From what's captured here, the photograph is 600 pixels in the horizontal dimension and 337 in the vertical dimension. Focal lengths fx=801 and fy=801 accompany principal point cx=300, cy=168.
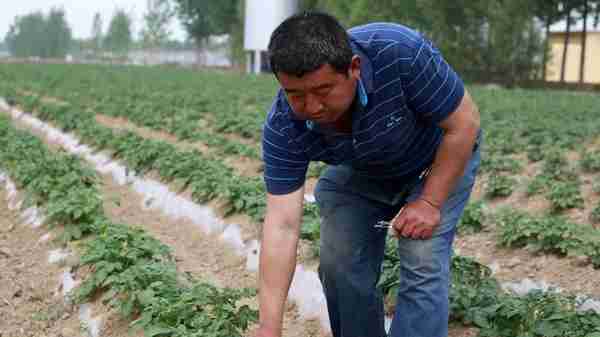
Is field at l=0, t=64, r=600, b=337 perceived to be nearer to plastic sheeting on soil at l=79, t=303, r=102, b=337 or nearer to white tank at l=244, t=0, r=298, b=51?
plastic sheeting on soil at l=79, t=303, r=102, b=337

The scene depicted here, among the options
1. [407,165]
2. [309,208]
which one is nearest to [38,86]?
[309,208]

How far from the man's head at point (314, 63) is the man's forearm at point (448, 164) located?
0.46m

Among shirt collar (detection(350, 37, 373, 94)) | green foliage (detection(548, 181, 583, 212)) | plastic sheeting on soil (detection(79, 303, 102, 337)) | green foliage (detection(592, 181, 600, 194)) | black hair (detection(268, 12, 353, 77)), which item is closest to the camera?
black hair (detection(268, 12, 353, 77))

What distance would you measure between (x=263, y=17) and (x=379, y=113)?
158ft

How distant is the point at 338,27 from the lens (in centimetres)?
245

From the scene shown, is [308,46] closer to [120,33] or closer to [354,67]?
[354,67]

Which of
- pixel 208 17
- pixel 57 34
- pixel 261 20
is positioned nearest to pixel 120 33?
pixel 57 34

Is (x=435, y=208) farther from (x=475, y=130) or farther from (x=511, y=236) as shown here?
(x=511, y=236)

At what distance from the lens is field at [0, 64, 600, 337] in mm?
3770

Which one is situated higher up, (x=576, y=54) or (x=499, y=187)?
(x=576, y=54)

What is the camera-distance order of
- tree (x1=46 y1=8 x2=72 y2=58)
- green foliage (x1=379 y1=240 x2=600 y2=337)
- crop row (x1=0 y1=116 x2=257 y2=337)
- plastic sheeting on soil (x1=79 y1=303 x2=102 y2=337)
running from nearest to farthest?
green foliage (x1=379 y1=240 x2=600 y2=337) < crop row (x1=0 y1=116 x2=257 y2=337) < plastic sheeting on soil (x1=79 y1=303 x2=102 y2=337) < tree (x1=46 y1=8 x2=72 y2=58)

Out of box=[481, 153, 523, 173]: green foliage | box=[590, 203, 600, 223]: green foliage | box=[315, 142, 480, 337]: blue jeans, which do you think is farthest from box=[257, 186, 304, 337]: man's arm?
box=[481, 153, 523, 173]: green foliage

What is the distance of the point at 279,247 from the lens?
9.16 ft

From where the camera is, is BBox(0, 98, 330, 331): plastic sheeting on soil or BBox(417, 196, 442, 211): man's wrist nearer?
BBox(417, 196, 442, 211): man's wrist
